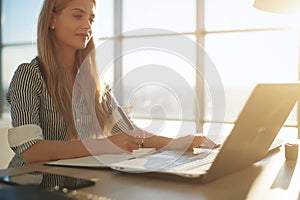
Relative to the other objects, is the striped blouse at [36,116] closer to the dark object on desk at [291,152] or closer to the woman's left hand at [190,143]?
the woman's left hand at [190,143]

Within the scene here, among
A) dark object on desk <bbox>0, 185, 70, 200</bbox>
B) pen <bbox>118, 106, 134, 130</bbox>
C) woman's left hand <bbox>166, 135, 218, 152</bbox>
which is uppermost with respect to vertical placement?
dark object on desk <bbox>0, 185, 70, 200</bbox>

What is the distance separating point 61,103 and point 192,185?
31.4 inches

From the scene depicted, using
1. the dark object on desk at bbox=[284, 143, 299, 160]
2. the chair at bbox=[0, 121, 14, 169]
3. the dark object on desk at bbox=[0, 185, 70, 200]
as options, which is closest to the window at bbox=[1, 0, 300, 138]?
the chair at bbox=[0, 121, 14, 169]

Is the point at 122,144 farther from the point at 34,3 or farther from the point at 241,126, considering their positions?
the point at 34,3

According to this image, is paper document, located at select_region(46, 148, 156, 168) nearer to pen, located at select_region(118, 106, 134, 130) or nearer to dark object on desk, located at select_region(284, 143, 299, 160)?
pen, located at select_region(118, 106, 134, 130)

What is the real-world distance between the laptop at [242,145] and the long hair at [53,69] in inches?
19.3

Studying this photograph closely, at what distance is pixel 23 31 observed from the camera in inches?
226

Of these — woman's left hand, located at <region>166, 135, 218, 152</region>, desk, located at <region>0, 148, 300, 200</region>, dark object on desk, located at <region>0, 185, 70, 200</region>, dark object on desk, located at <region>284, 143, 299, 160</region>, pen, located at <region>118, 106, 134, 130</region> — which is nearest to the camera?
dark object on desk, located at <region>0, 185, 70, 200</region>

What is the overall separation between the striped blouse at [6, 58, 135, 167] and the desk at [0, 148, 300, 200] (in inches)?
9.2

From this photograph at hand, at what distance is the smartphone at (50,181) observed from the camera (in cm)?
83

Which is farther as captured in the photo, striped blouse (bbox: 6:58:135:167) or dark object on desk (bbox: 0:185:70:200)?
striped blouse (bbox: 6:58:135:167)

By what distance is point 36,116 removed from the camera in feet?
4.64

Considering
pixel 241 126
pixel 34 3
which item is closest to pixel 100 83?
pixel 241 126

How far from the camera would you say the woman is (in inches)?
49.8
